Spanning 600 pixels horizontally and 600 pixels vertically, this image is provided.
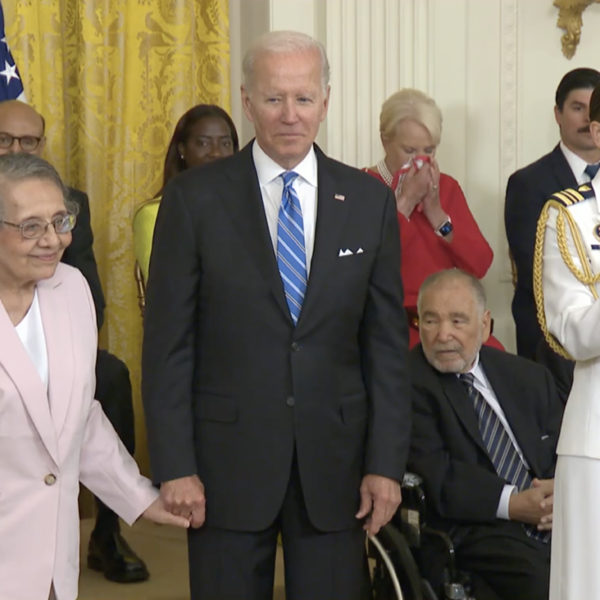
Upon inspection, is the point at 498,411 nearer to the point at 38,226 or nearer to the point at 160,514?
the point at 160,514

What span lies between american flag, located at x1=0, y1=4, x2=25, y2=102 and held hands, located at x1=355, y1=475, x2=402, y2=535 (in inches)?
114

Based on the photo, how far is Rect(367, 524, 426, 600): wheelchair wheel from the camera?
12.1 ft

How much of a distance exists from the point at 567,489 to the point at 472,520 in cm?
113

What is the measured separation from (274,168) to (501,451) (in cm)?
135

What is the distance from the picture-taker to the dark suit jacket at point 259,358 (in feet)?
10.1

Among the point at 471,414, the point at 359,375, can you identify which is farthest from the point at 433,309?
the point at 359,375

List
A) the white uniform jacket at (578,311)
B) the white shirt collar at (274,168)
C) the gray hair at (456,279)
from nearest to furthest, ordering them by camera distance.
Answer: the white uniform jacket at (578,311) < the white shirt collar at (274,168) < the gray hair at (456,279)

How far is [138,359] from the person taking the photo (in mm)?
6051

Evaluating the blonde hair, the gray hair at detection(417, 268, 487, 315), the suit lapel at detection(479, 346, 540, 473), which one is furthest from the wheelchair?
the blonde hair

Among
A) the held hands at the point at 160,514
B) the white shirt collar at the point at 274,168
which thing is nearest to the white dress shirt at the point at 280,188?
the white shirt collar at the point at 274,168

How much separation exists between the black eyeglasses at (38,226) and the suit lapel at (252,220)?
40 cm

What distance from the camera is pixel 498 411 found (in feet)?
13.6

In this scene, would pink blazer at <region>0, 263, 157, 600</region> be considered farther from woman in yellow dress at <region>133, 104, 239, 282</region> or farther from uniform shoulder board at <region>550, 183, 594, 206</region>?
woman in yellow dress at <region>133, 104, 239, 282</region>

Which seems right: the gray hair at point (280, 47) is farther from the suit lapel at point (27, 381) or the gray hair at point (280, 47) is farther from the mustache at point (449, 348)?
the mustache at point (449, 348)
